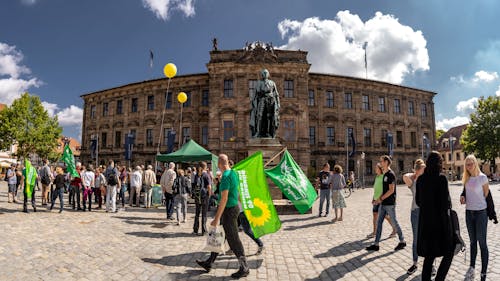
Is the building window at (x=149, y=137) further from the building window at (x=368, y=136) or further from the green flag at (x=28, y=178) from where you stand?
the building window at (x=368, y=136)

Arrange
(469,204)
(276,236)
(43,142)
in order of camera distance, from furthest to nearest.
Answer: (43,142) < (276,236) < (469,204)

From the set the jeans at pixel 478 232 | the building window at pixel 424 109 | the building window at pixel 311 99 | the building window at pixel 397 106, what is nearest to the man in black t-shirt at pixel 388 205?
the jeans at pixel 478 232

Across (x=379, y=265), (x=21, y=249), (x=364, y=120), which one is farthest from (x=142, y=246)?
(x=364, y=120)

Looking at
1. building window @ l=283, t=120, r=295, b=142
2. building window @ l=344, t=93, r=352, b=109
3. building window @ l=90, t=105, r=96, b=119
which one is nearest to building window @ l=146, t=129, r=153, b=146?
building window @ l=90, t=105, r=96, b=119

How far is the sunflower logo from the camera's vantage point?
17.3ft

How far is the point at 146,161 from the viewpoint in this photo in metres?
33.0

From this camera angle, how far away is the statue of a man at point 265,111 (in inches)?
454

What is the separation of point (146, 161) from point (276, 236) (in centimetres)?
2914

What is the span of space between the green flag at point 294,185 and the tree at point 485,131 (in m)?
42.9

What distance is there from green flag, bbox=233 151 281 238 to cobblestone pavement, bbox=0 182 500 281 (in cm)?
56

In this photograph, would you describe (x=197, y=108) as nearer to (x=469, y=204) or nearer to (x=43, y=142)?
(x=43, y=142)

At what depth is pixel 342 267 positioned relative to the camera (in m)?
4.66

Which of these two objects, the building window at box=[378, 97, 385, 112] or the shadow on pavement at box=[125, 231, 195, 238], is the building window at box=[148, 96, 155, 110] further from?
the shadow on pavement at box=[125, 231, 195, 238]

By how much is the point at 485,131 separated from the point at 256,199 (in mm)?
46252
